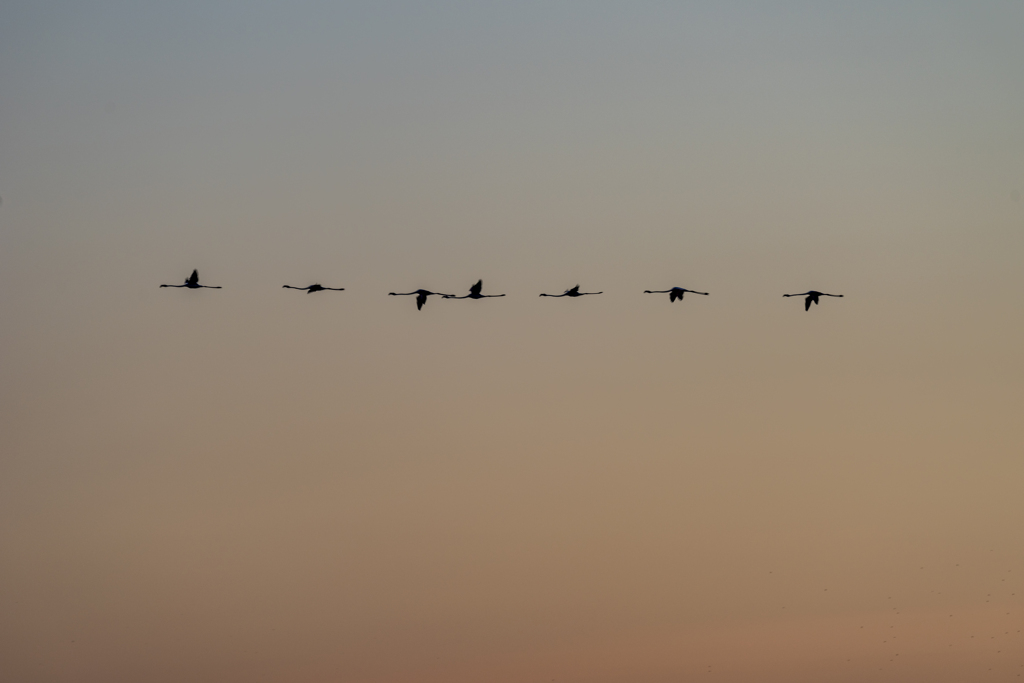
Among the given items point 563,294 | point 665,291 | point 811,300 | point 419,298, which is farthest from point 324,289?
point 811,300

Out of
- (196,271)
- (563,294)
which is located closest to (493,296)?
(563,294)

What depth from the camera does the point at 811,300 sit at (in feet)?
335

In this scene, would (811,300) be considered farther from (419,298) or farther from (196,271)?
(196,271)

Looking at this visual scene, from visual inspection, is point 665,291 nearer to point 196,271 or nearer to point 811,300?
point 811,300

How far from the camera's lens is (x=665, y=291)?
335 feet

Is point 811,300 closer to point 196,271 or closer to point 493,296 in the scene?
point 493,296

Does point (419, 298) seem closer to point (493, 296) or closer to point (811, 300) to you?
point (493, 296)

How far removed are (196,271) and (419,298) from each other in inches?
615

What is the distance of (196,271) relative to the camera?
340 ft

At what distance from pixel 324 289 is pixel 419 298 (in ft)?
20.9

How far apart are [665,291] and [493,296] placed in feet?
38.5

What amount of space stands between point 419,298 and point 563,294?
9.77 meters

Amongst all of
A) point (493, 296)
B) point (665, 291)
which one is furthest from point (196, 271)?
point (665, 291)

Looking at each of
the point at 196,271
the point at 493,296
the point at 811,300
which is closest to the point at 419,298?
Answer: the point at 493,296
